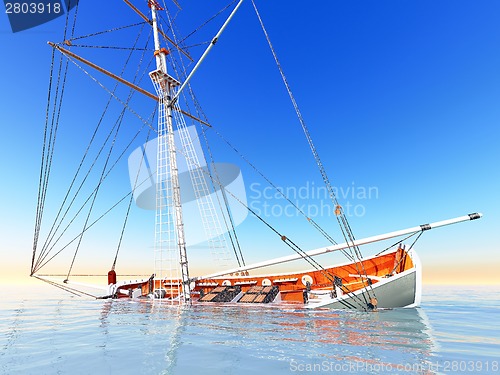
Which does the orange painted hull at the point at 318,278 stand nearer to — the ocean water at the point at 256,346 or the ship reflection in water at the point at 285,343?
the ship reflection in water at the point at 285,343

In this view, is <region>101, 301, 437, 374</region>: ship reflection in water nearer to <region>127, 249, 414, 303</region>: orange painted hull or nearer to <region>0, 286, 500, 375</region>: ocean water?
<region>0, 286, 500, 375</region>: ocean water

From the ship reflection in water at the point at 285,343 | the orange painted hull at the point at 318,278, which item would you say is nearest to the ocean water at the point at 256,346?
the ship reflection in water at the point at 285,343

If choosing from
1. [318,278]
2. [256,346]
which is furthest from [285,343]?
[318,278]

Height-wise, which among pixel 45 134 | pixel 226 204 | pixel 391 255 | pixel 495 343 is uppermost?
pixel 45 134

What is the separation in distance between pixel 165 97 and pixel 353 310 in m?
18.8

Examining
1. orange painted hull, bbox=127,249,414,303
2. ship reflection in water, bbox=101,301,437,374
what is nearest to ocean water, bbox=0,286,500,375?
ship reflection in water, bbox=101,301,437,374

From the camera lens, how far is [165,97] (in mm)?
20609

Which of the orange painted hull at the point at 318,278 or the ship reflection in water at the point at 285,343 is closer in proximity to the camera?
the ship reflection in water at the point at 285,343

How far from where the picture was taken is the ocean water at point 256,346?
5281 millimetres

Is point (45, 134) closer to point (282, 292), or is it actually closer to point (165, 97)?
point (165, 97)

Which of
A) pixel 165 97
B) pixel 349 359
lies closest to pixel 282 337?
pixel 349 359

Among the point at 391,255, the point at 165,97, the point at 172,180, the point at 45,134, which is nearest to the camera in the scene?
the point at 45,134

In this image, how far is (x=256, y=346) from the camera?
6.73 metres

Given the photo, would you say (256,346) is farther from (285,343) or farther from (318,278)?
(318,278)
